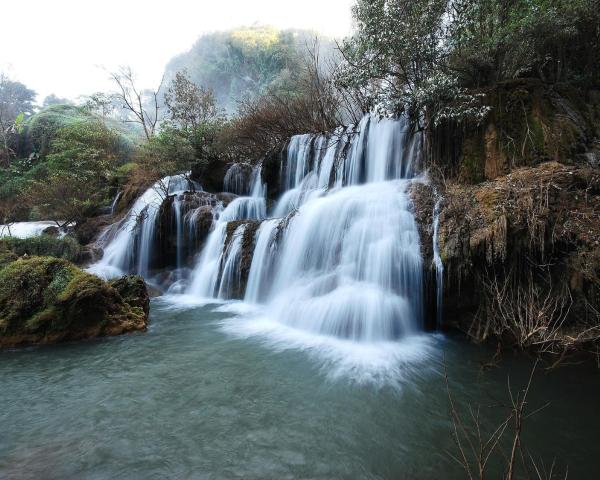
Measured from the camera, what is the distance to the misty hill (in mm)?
39031

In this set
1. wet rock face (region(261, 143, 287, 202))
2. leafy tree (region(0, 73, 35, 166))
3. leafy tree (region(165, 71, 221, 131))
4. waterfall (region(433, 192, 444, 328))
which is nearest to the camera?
waterfall (region(433, 192, 444, 328))

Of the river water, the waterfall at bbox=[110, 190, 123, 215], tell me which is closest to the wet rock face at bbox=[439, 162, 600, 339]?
the river water

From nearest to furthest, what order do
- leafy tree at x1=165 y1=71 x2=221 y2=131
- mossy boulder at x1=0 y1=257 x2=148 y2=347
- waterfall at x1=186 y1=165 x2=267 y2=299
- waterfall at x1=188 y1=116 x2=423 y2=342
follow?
mossy boulder at x1=0 y1=257 x2=148 y2=347 < waterfall at x1=188 y1=116 x2=423 y2=342 < waterfall at x1=186 y1=165 x2=267 y2=299 < leafy tree at x1=165 y1=71 x2=221 y2=131

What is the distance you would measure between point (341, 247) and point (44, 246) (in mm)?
9464

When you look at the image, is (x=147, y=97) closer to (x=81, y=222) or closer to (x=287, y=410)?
(x=81, y=222)

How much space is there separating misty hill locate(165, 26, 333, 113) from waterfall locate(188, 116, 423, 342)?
2817cm

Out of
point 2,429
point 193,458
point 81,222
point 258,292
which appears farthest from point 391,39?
point 81,222

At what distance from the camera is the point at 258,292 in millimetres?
8117

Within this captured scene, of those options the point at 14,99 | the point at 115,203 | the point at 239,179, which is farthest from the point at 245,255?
the point at 14,99

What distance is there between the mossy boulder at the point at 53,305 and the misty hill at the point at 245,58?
3268cm

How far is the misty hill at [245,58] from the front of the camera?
39031mm

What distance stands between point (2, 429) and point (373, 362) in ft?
13.8

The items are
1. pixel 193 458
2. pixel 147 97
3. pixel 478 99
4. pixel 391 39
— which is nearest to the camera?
pixel 193 458

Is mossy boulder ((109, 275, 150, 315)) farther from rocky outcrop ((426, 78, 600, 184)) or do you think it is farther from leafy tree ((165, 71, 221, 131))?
leafy tree ((165, 71, 221, 131))
